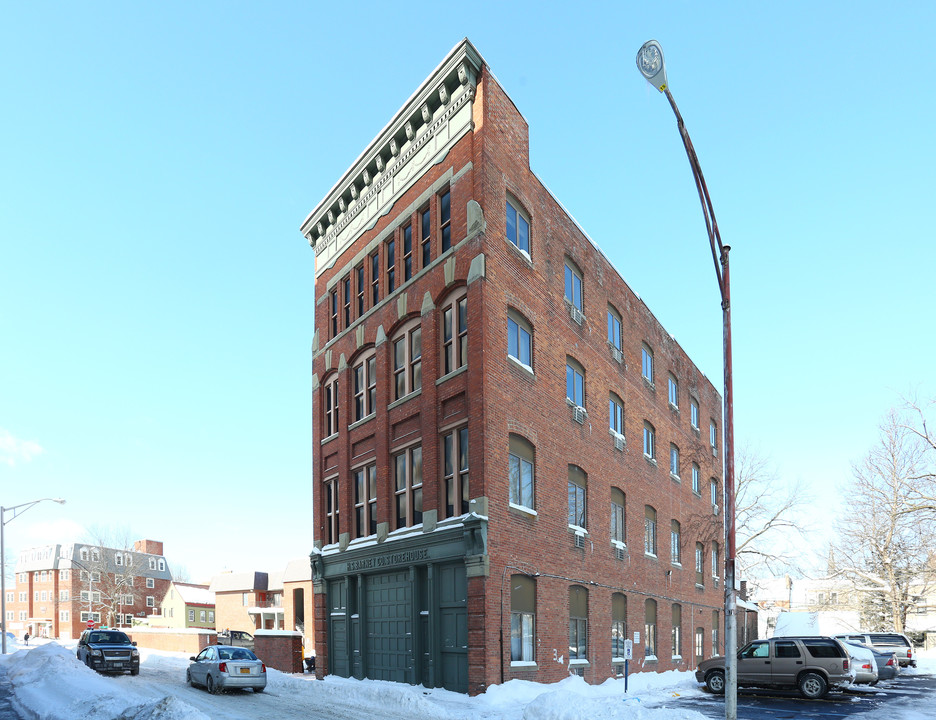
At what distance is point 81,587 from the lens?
105062 mm

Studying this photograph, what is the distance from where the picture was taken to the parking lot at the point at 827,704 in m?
20.8

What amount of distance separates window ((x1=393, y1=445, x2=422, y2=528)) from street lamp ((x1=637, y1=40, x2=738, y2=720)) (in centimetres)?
1384

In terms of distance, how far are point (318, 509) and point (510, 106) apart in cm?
1730

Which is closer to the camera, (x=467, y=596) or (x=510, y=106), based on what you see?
(x=467, y=596)

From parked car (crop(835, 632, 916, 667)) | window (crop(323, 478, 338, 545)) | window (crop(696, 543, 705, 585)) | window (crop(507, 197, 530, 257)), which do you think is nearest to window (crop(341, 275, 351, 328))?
window (crop(323, 478, 338, 545))

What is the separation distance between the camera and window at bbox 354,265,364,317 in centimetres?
3130

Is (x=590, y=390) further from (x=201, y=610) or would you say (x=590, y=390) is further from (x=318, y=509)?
(x=201, y=610)

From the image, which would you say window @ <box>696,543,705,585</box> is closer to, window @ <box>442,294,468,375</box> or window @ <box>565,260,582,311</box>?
window @ <box>565,260,582,311</box>

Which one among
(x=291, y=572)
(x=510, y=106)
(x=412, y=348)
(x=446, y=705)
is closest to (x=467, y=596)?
(x=446, y=705)

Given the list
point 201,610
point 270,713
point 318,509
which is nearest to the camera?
point 270,713

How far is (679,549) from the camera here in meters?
39.7

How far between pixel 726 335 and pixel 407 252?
15.9m

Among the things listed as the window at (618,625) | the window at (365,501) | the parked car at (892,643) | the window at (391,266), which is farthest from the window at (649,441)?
the window at (391,266)

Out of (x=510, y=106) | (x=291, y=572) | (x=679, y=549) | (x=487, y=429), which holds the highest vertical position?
(x=510, y=106)
